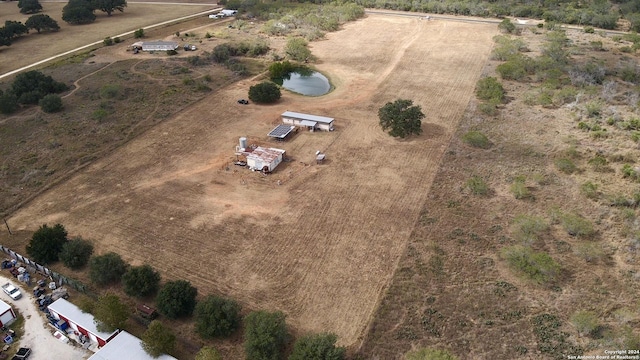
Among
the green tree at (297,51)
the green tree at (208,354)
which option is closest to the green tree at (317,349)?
the green tree at (208,354)

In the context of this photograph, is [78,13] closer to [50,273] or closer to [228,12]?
[228,12]

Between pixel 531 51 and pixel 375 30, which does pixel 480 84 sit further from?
pixel 375 30

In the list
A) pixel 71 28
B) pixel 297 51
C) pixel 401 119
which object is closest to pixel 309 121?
pixel 401 119

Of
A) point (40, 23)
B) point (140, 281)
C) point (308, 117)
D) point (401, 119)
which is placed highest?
point (40, 23)

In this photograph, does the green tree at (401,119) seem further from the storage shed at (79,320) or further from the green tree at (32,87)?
the green tree at (32,87)

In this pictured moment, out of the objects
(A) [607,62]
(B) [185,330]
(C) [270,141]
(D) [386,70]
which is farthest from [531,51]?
(B) [185,330]

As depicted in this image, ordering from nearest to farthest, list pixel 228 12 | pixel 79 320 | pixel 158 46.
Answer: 1. pixel 79 320
2. pixel 158 46
3. pixel 228 12

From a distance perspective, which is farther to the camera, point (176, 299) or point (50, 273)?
A: point (50, 273)
